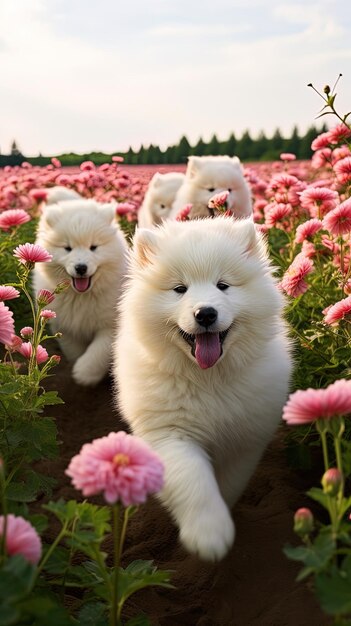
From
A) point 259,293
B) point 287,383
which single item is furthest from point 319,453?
point 259,293

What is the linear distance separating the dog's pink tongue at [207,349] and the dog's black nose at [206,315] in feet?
0.42

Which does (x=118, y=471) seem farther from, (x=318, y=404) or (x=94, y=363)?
(x=94, y=363)

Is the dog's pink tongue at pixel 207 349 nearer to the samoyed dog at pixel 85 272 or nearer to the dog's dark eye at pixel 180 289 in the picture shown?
the dog's dark eye at pixel 180 289

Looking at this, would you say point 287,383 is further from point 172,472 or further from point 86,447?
point 86,447

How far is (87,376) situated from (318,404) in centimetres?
372

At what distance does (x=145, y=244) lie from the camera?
313 cm

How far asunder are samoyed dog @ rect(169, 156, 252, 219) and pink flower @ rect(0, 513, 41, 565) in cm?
637

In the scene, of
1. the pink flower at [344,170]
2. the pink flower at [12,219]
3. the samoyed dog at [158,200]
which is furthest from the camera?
the samoyed dog at [158,200]

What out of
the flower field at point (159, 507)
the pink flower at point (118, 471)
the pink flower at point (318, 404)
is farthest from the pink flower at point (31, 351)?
the pink flower at point (318, 404)

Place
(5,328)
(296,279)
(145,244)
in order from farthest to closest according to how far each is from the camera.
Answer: (296,279)
(145,244)
(5,328)

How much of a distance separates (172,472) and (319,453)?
142cm

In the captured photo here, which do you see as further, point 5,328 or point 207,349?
point 207,349

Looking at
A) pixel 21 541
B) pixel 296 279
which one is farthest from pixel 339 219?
pixel 21 541

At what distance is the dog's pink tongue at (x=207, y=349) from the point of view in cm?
290
